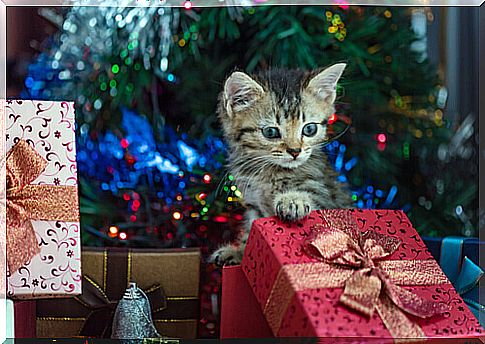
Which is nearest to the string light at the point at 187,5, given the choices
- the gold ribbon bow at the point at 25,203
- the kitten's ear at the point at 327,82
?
the kitten's ear at the point at 327,82

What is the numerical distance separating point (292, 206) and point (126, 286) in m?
0.37

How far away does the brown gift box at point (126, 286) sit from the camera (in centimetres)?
140

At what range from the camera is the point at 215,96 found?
142cm

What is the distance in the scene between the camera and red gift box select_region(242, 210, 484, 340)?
1153mm

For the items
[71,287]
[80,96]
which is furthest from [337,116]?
[71,287]

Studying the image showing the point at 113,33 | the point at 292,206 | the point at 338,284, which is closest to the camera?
the point at 338,284

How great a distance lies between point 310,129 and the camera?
4.56 ft

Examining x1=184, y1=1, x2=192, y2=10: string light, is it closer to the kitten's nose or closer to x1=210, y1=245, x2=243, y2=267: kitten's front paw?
the kitten's nose

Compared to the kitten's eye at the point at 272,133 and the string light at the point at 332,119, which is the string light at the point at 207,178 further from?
the string light at the point at 332,119

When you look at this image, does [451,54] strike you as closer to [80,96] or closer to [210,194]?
[210,194]

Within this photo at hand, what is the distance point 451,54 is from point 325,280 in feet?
1.77

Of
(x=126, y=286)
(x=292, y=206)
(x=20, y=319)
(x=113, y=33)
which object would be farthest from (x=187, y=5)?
(x=20, y=319)

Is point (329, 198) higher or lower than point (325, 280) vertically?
higher

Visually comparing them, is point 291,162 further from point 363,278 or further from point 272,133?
point 363,278
